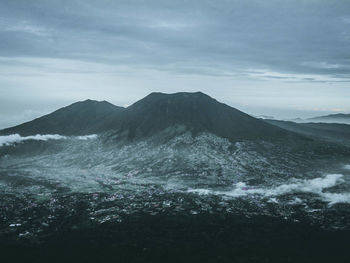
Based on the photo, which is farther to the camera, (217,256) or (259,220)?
(259,220)

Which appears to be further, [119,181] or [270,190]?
[119,181]

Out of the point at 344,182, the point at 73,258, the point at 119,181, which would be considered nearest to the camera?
the point at 73,258

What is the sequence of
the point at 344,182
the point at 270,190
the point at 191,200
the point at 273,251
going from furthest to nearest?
the point at 344,182
the point at 270,190
the point at 191,200
the point at 273,251

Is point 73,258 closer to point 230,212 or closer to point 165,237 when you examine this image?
point 165,237

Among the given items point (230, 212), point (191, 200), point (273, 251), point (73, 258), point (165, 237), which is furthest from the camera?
point (191, 200)

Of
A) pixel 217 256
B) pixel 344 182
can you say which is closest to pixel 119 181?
pixel 217 256

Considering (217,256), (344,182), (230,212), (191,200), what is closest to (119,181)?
(191,200)

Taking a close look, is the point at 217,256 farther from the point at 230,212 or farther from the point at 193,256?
the point at 230,212

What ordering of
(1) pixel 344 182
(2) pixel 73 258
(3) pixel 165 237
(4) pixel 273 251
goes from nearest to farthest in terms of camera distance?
(2) pixel 73 258 < (4) pixel 273 251 < (3) pixel 165 237 < (1) pixel 344 182
